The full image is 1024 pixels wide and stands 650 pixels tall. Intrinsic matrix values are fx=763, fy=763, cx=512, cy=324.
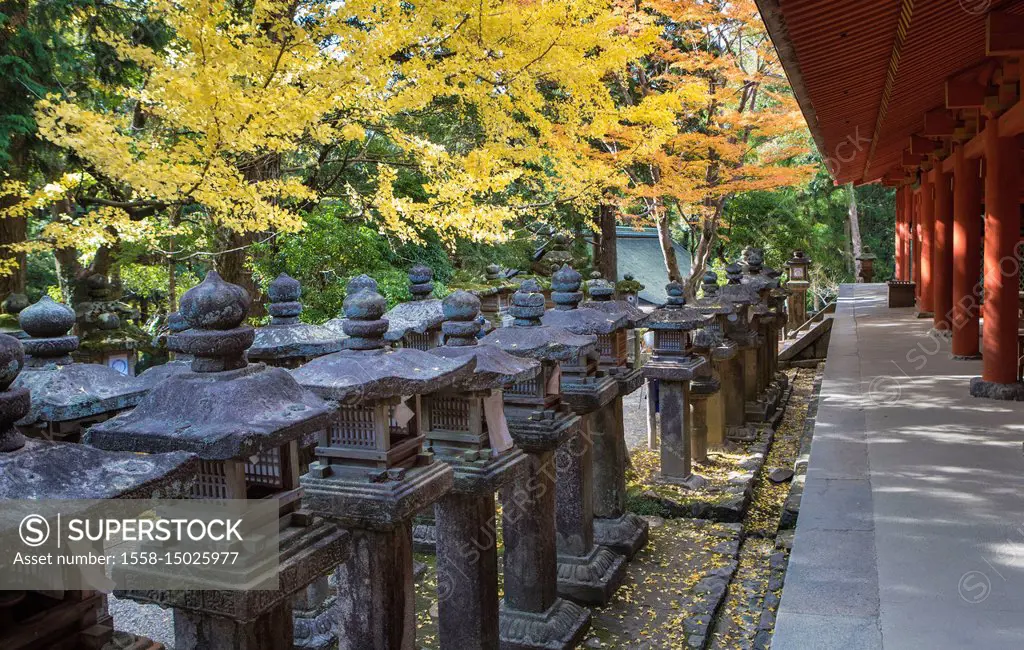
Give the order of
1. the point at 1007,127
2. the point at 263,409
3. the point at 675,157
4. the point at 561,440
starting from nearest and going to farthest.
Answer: the point at 263,409 → the point at 561,440 → the point at 1007,127 → the point at 675,157

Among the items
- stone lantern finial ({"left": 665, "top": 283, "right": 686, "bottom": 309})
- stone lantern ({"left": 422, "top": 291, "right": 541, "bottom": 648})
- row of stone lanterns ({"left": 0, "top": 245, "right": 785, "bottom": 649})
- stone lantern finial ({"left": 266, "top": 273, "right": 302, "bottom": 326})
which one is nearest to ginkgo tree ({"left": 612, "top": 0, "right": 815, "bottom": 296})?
stone lantern finial ({"left": 665, "top": 283, "right": 686, "bottom": 309})

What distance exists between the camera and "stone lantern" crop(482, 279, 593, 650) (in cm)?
573

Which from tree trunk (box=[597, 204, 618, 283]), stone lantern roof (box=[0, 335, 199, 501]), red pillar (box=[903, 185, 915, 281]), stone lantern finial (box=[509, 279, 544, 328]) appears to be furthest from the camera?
red pillar (box=[903, 185, 915, 281])

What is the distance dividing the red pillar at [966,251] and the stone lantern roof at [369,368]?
9428mm

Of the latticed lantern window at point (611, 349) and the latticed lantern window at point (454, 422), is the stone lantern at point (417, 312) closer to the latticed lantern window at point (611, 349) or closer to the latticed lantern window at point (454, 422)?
the latticed lantern window at point (611, 349)

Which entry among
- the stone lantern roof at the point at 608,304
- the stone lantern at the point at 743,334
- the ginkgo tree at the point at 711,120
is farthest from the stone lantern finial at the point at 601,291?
the ginkgo tree at the point at 711,120

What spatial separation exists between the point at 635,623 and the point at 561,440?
6.74 ft

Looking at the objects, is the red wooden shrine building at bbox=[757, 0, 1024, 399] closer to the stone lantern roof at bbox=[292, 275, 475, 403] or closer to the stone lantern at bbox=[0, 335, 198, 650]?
the stone lantern roof at bbox=[292, 275, 475, 403]

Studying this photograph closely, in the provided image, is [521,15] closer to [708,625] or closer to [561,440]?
[561,440]

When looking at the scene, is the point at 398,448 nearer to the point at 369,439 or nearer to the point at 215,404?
the point at 369,439

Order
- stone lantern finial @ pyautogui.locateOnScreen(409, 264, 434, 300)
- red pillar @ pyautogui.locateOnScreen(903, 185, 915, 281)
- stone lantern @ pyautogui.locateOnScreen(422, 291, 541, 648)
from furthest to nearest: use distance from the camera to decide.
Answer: red pillar @ pyautogui.locateOnScreen(903, 185, 915, 281) → stone lantern finial @ pyautogui.locateOnScreen(409, 264, 434, 300) → stone lantern @ pyautogui.locateOnScreen(422, 291, 541, 648)

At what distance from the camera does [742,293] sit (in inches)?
509

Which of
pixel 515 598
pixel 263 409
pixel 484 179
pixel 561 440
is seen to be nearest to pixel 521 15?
pixel 484 179

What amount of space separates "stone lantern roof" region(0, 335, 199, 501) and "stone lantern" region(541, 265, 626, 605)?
14.9 feet
